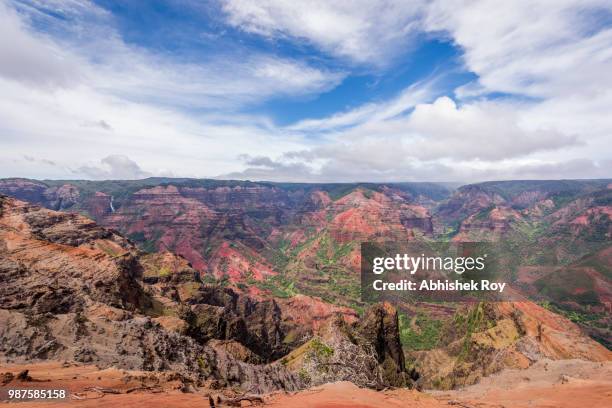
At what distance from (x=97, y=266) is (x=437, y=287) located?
407 ft

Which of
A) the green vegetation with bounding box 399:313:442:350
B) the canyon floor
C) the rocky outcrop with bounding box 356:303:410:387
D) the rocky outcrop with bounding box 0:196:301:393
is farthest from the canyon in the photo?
the canyon floor

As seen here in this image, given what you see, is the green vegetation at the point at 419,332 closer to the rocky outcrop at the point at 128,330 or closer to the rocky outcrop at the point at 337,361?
the rocky outcrop at the point at 128,330

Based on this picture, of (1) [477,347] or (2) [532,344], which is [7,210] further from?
(2) [532,344]

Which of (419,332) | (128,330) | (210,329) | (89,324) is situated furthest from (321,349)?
(419,332)

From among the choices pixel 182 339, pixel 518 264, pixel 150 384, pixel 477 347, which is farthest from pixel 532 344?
pixel 518 264

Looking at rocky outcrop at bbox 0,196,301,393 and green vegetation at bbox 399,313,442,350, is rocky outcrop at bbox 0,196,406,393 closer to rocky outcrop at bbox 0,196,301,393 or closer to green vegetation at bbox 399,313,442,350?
rocky outcrop at bbox 0,196,301,393

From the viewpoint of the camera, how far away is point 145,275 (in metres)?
72.1

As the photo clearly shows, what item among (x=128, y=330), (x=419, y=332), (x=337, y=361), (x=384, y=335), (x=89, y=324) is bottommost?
(x=419, y=332)

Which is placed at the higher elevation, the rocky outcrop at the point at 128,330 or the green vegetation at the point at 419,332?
the rocky outcrop at the point at 128,330

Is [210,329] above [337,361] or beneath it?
beneath

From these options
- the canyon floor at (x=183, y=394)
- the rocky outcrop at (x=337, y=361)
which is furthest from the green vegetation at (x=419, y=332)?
the canyon floor at (x=183, y=394)

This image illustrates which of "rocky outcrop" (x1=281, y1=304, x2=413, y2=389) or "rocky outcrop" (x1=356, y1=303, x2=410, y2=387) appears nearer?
"rocky outcrop" (x1=281, y1=304, x2=413, y2=389)

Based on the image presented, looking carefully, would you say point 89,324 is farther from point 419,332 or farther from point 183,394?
point 419,332

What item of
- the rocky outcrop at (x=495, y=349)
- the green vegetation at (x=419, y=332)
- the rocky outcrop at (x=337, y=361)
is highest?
the rocky outcrop at (x=337, y=361)
